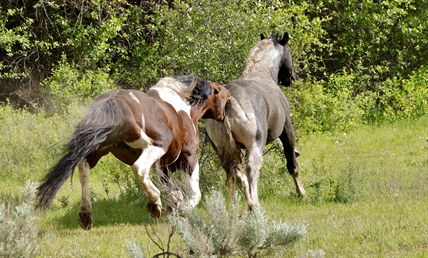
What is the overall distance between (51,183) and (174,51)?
4782 millimetres

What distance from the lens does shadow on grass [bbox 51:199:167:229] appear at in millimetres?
8898

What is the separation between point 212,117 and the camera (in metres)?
8.73

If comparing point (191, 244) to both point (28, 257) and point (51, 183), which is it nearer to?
point (28, 257)

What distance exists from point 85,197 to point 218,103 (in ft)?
6.98

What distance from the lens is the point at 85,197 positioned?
723 cm

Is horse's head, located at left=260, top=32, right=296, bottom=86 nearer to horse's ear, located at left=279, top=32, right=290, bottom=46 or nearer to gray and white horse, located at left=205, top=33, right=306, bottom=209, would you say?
horse's ear, located at left=279, top=32, right=290, bottom=46

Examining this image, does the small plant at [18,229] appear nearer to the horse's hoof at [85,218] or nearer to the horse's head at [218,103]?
the horse's hoof at [85,218]

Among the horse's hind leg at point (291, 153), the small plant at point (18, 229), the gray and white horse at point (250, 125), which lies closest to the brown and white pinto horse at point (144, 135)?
the gray and white horse at point (250, 125)

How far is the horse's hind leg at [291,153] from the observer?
33.3 ft

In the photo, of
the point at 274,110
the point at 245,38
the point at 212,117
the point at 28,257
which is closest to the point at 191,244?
the point at 28,257

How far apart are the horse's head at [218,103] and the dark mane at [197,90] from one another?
0.31ft

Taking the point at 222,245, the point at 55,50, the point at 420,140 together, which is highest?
the point at 222,245

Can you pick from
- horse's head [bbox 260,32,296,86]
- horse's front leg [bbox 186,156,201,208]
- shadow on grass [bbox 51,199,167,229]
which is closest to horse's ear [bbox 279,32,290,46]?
horse's head [bbox 260,32,296,86]

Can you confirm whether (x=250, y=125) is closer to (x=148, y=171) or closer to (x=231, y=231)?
(x=148, y=171)
